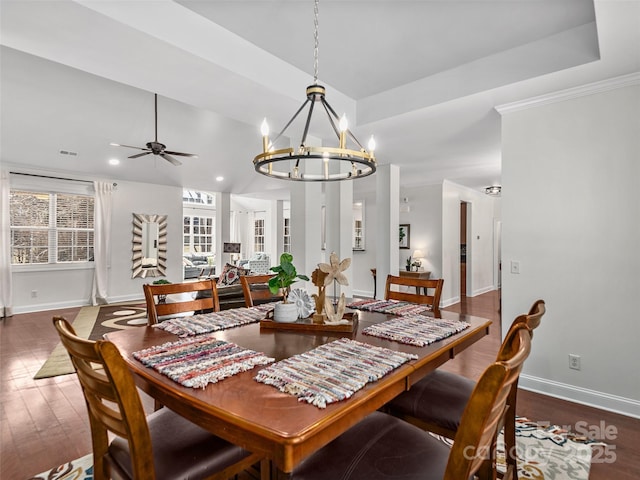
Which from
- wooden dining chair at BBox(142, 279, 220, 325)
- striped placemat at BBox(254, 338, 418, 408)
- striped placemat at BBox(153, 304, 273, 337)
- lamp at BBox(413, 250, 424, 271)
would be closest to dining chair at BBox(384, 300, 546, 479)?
striped placemat at BBox(254, 338, 418, 408)

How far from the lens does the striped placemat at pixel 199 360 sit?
1.12m

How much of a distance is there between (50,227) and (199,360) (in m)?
6.57

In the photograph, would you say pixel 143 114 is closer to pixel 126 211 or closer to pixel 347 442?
pixel 126 211

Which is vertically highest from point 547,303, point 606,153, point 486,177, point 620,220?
point 486,177

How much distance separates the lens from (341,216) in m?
4.42

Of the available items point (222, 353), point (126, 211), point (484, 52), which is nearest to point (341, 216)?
point (484, 52)

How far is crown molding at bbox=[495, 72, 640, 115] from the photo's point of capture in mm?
2463

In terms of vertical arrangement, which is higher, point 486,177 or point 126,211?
point 486,177

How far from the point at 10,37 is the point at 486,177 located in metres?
6.41

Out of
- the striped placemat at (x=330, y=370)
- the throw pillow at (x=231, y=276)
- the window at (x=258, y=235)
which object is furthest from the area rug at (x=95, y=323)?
the window at (x=258, y=235)

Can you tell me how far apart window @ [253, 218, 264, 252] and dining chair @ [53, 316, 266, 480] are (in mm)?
10989

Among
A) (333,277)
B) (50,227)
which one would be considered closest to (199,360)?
(333,277)

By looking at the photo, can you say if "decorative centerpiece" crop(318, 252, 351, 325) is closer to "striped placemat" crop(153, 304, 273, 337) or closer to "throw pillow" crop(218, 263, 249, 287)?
"striped placemat" crop(153, 304, 273, 337)

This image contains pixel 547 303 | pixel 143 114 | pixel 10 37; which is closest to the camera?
pixel 10 37
